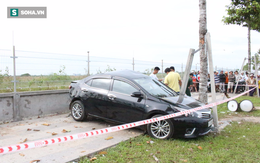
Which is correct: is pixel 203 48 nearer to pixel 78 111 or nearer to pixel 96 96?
pixel 96 96

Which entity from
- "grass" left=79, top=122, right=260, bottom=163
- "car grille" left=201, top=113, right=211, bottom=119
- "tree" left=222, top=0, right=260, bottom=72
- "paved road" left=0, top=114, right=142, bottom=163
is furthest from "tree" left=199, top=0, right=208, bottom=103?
"tree" left=222, top=0, right=260, bottom=72

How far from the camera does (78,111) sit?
6648mm

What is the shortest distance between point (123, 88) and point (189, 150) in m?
2.34

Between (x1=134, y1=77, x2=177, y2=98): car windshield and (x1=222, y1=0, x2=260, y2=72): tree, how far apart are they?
11037mm

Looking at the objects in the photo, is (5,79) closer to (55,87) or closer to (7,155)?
(55,87)

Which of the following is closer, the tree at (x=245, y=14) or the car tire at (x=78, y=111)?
the car tire at (x=78, y=111)

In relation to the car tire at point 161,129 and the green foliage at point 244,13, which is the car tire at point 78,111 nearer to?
the car tire at point 161,129

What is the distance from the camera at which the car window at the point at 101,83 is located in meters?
6.17

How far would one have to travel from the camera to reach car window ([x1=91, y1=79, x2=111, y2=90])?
6173mm

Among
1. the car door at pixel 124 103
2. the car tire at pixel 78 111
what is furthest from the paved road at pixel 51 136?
the car door at pixel 124 103

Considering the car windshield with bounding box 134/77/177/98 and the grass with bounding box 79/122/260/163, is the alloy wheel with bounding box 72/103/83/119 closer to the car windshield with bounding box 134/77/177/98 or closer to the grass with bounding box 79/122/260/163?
the car windshield with bounding box 134/77/177/98

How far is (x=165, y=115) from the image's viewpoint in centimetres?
500

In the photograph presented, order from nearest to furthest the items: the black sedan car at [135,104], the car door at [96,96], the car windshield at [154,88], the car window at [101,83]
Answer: the black sedan car at [135,104], the car windshield at [154,88], the car door at [96,96], the car window at [101,83]

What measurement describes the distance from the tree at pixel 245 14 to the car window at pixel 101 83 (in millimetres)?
12010
